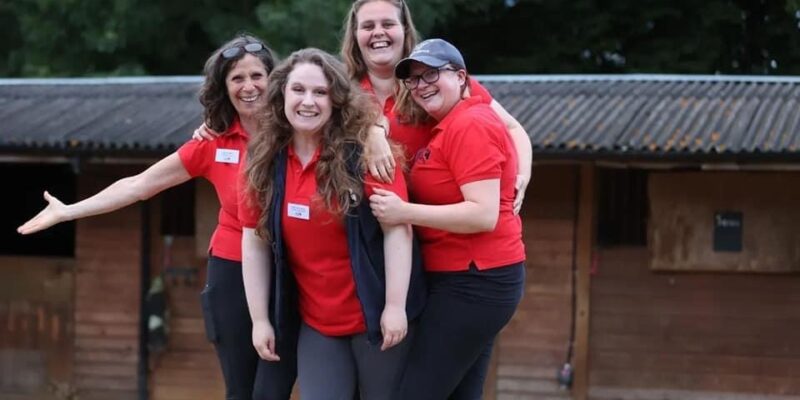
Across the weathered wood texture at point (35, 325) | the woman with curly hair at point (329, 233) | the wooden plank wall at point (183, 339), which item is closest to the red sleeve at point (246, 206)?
the woman with curly hair at point (329, 233)

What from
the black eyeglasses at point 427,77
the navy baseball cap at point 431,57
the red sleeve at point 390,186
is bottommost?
the red sleeve at point 390,186

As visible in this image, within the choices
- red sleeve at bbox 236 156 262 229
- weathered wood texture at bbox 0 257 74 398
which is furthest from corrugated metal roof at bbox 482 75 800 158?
red sleeve at bbox 236 156 262 229

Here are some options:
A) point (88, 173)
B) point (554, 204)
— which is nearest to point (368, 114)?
point (554, 204)

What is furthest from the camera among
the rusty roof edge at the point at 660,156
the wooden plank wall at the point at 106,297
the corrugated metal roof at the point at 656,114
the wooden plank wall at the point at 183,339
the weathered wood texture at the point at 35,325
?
the weathered wood texture at the point at 35,325

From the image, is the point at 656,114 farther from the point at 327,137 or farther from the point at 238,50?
the point at 327,137

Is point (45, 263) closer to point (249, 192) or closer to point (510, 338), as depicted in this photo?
point (510, 338)

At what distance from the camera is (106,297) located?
972cm

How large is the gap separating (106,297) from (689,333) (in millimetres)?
4301

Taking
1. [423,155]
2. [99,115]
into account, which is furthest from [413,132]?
[99,115]

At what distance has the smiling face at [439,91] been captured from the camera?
12.1 feet

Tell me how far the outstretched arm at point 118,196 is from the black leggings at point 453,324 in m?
1.01

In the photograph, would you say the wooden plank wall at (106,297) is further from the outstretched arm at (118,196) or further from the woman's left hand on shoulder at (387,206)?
the woman's left hand on shoulder at (387,206)

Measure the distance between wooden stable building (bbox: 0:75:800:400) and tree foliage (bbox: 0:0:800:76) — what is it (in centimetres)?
521

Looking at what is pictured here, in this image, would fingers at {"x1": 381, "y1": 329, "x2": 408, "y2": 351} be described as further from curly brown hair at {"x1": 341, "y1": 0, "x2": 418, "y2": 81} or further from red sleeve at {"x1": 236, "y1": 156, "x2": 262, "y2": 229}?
curly brown hair at {"x1": 341, "y1": 0, "x2": 418, "y2": 81}
